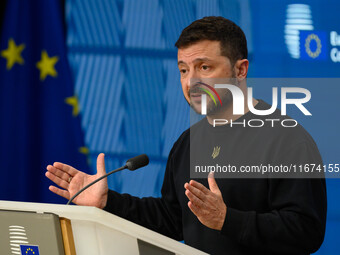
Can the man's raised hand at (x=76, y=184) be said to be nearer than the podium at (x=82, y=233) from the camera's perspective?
No

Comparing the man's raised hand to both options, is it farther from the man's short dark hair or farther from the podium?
the man's short dark hair

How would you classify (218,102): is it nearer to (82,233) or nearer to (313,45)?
(82,233)

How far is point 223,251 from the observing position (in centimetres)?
205

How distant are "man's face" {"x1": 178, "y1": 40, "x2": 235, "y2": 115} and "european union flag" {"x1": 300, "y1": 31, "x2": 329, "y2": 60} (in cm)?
112

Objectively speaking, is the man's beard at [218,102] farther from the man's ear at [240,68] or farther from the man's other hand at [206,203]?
the man's other hand at [206,203]

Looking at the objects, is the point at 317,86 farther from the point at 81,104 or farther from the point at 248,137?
the point at 81,104

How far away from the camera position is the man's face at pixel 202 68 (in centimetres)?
227

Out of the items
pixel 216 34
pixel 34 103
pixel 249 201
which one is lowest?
pixel 249 201

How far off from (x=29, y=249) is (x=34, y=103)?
216 centimetres

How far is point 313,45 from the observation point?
3275 mm

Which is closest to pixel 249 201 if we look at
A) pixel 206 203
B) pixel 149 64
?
pixel 206 203

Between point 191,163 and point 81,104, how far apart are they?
1.53 meters

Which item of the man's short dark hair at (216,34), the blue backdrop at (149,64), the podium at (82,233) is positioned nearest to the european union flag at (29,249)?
the podium at (82,233)

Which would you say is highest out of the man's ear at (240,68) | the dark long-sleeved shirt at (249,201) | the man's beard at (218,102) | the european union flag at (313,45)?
the european union flag at (313,45)
